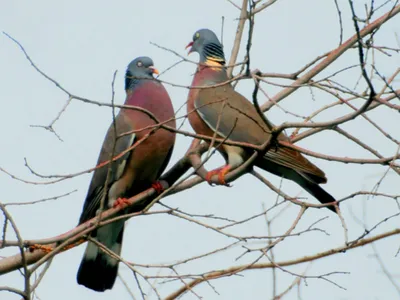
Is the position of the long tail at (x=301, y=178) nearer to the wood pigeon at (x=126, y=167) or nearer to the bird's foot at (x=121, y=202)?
the wood pigeon at (x=126, y=167)

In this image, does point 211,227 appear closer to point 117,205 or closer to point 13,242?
point 13,242

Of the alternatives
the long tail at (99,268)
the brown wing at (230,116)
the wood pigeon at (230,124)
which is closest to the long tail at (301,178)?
the wood pigeon at (230,124)

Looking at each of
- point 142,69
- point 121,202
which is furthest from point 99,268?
point 142,69

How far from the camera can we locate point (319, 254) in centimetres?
432

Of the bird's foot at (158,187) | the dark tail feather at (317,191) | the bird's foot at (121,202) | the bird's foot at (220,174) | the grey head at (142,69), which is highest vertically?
the grey head at (142,69)

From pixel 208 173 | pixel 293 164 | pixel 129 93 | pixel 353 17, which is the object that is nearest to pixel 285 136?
pixel 293 164

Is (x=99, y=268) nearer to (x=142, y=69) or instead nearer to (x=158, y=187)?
(x=158, y=187)

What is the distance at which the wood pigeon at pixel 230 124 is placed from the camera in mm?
4785

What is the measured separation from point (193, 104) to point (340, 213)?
1.71m

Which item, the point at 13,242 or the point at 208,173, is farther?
the point at 208,173

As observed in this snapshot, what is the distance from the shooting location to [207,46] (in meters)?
5.86

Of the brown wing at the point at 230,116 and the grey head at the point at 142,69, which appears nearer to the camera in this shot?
the brown wing at the point at 230,116

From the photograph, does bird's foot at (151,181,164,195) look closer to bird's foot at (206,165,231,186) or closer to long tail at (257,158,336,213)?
bird's foot at (206,165,231,186)

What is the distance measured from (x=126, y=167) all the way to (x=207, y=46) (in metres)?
1.09
